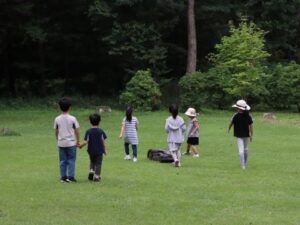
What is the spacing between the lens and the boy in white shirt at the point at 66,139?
12.9 metres

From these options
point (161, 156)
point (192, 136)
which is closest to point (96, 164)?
point (161, 156)

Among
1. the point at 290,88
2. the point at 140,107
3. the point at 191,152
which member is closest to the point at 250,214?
the point at 191,152

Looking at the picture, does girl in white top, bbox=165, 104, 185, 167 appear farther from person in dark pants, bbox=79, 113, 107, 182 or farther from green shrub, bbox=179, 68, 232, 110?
green shrub, bbox=179, 68, 232, 110

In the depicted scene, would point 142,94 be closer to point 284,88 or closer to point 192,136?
point 284,88

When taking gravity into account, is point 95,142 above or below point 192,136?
above

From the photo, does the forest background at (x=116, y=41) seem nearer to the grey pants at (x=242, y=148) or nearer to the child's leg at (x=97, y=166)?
the grey pants at (x=242, y=148)

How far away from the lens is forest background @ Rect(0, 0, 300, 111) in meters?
43.1

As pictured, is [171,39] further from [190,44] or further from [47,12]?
[47,12]

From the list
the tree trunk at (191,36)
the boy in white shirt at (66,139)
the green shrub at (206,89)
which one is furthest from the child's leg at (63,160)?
the tree trunk at (191,36)

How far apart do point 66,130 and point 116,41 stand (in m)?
30.2

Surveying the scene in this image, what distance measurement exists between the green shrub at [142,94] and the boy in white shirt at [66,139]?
24190mm

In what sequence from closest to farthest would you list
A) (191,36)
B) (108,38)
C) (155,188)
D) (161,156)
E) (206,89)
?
1. (155,188)
2. (161,156)
3. (206,89)
4. (108,38)
5. (191,36)

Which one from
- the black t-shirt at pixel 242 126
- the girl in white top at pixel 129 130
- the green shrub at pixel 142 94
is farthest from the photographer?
the green shrub at pixel 142 94

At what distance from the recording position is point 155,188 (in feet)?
40.3
